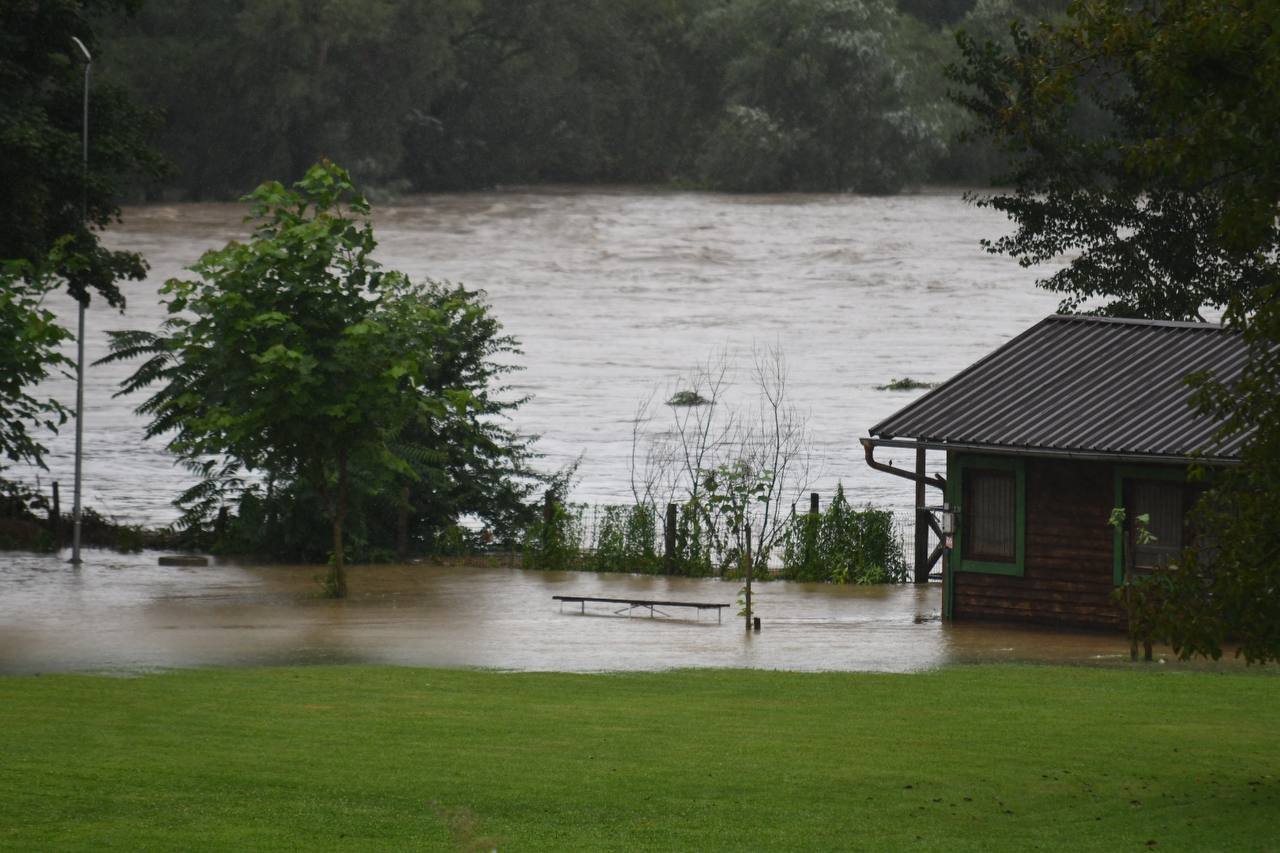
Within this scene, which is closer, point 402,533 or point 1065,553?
point 1065,553

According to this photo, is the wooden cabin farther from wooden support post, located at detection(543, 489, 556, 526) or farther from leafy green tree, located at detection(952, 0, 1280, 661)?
leafy green tree, located at detection(952, 0, 1280, 661)

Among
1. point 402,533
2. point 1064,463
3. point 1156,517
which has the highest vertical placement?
point 1064,463

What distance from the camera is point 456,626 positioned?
21969 mm

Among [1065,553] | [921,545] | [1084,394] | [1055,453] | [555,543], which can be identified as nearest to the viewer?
[1055,453]

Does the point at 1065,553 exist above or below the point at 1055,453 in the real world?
below

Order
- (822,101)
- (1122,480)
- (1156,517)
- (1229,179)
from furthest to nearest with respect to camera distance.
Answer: (822,101) → (1122,480) → (1156,517) → (1229,179)

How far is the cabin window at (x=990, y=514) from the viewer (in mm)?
22250

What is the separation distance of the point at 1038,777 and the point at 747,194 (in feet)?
260

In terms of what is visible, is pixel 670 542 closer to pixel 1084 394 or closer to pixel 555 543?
pixel 555 543

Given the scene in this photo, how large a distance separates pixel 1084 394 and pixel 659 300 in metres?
48.5

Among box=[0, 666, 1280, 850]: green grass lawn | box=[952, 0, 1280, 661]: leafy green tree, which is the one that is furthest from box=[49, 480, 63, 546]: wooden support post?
box=[952, 0, 1280, 661]: leafy green tree

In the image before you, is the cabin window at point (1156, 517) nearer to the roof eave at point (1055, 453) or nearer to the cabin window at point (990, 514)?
the roof eave at point (1055, 453)

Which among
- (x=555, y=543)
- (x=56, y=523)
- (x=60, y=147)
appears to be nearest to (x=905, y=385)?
(x=555, y=543)

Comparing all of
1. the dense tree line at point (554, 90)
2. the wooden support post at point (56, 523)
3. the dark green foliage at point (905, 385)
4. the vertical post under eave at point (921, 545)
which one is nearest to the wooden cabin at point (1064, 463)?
the vertical post under eave at point (921, 545)
